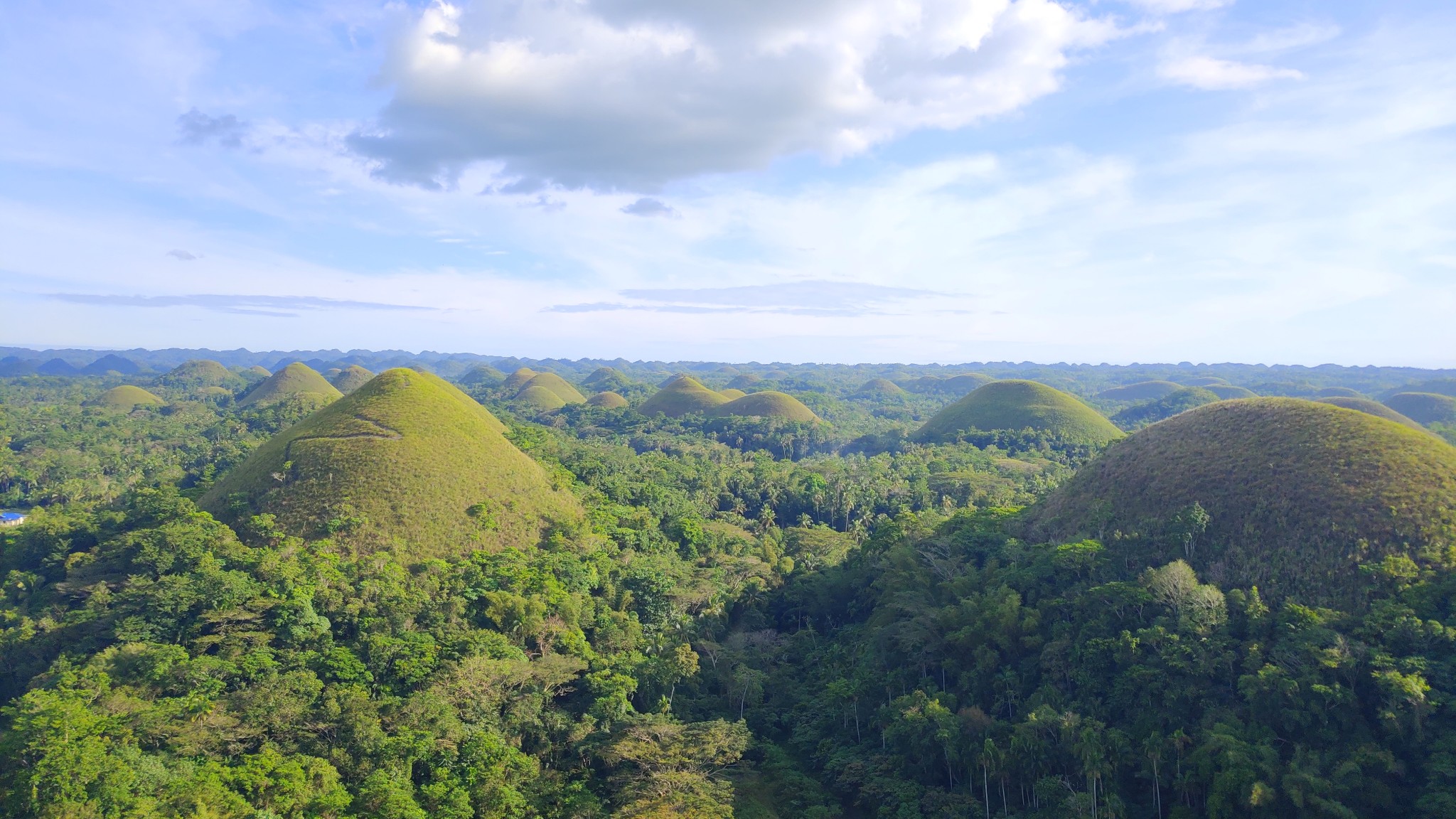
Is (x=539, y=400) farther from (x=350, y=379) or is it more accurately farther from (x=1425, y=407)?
(x=1425, y=407)

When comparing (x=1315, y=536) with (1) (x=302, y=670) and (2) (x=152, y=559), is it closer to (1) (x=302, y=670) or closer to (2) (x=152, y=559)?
(1) (x=302, y=670)

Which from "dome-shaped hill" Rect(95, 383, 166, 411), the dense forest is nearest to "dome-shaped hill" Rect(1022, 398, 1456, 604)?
the dense forest

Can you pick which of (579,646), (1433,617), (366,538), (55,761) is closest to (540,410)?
(366,538)

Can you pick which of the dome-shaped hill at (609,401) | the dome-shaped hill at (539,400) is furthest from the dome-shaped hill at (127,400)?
the dome-shaped hill at (609,401)

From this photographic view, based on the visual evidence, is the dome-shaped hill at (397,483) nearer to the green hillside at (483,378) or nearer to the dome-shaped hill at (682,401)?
the dome-shaped hill at (682,401)

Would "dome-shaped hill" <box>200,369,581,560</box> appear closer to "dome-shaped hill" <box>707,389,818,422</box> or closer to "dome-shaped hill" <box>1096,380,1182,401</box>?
"dome-shaped hill" <box>707,389,818,422</box>

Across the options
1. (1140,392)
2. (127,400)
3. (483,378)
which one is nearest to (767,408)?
(127,400)

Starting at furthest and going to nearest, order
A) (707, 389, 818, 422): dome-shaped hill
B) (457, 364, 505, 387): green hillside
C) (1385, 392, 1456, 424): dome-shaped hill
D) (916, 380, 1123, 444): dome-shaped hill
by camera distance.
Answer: (457, 364, 505, 387): green hillside, (707, 389, 818, 422): dome-shaped hill, (1385, 392, 1456, 424): dome-shaped hill, (916, 380, 1123, 444): dome-shaped hill
